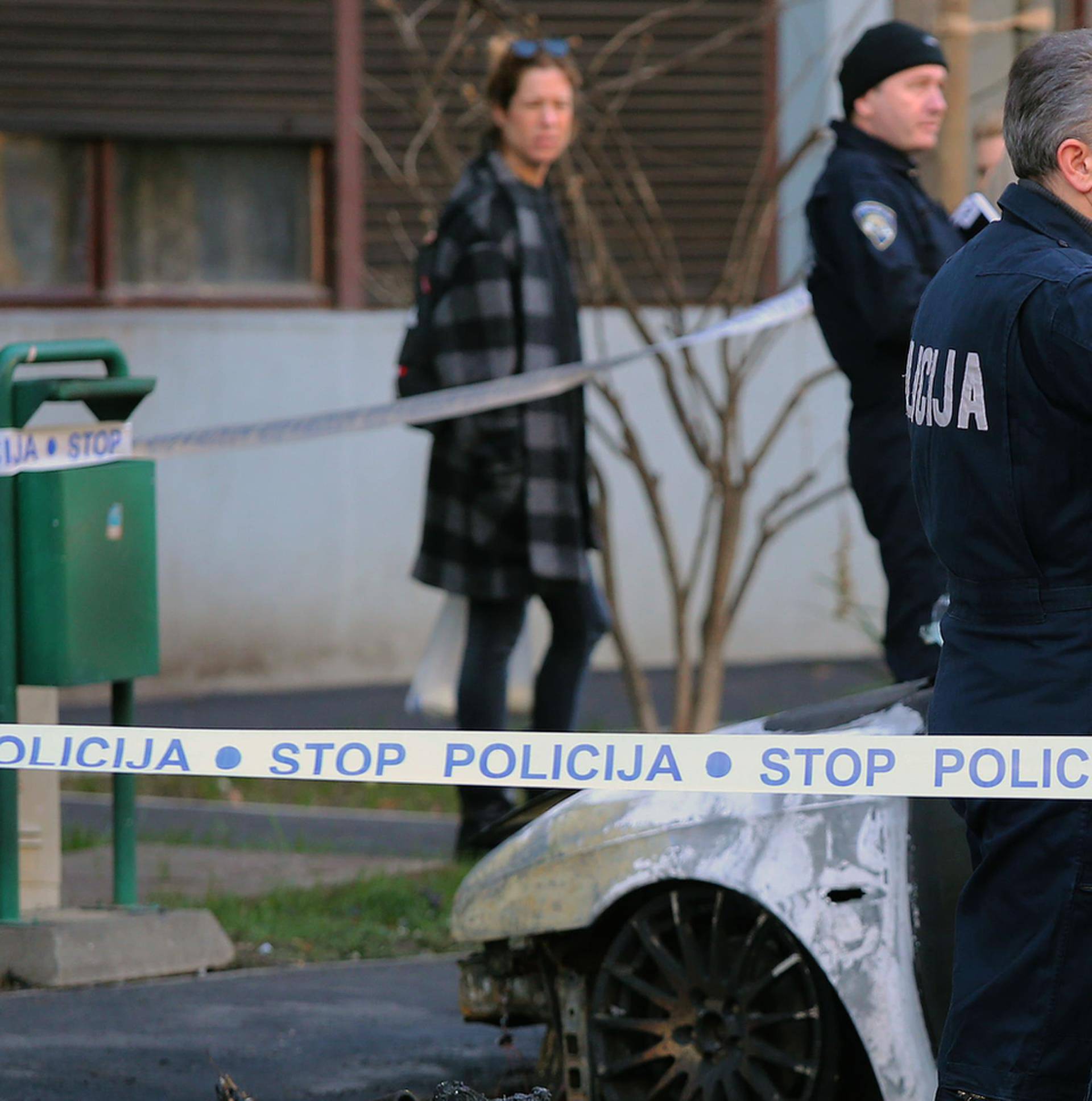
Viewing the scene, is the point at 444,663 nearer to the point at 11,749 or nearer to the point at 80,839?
the point at 80,839

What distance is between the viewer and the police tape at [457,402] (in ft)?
19.2

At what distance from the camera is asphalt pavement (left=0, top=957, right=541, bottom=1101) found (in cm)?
421

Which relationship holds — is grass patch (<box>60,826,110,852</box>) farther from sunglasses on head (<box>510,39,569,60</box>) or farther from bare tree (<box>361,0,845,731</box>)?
sunglasses on head (<box>510,39,569,60</box>)

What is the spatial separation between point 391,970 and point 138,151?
545 centimetres

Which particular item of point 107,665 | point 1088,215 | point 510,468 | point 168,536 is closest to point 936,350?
point 1088,215

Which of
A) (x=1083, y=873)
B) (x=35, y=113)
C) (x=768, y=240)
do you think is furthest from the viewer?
(x=768, y=240)

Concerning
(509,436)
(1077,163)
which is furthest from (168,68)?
(1077,163)

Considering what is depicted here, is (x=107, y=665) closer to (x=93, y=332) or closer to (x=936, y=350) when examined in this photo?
(x=936, y=350)

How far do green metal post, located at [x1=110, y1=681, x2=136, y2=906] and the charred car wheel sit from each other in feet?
5.74

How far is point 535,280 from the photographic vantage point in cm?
601

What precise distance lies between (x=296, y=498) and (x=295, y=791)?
7.68ft

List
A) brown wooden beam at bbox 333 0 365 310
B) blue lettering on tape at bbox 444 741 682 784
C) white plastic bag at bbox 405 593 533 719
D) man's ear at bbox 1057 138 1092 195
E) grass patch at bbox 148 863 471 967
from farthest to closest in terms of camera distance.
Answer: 1. brown wooden beam at bbox 333 0 365 310
2. white plastic bag at bbox 405 593 533 719
3. grass patch at bbox 148 863 471 967
4. blue lettering on tape at bbox 444 741 682 784
5. man's ear at bbox 1057 138 1092 195

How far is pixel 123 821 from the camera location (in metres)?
5.11

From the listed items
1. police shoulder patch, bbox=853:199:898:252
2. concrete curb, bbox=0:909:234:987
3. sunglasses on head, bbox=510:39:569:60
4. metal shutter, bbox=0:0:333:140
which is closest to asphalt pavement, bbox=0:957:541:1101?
concrete curb, bbox=0:909:234:987
